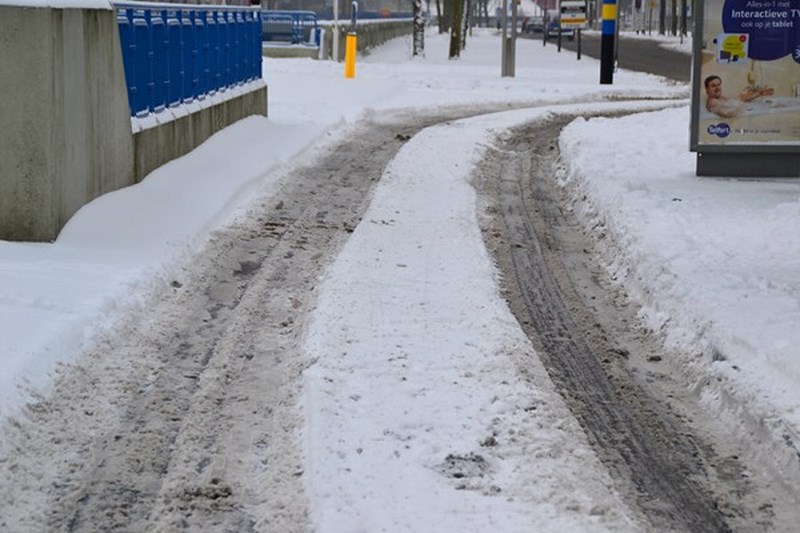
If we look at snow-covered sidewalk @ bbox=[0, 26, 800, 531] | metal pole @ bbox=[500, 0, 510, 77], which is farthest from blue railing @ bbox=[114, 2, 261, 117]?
metal pole @ bbox=[500, 0, 510, 77]

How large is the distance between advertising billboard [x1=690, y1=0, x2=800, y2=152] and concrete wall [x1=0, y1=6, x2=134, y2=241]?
20.9ft

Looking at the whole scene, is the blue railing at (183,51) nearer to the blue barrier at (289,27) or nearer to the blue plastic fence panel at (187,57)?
the blue plastic fence panel at (187,57)

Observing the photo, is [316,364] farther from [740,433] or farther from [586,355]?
[740,433]

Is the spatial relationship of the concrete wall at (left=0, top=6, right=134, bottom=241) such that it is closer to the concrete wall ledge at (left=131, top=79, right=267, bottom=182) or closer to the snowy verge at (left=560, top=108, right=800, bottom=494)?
the concrete wall ledge at (left=131, top=79, right=267, bottom=182)

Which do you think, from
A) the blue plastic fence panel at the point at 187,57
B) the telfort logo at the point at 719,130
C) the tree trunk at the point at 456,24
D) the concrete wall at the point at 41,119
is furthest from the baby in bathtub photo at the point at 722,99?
the tree trunk at the point at 456,24

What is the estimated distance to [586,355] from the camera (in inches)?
295

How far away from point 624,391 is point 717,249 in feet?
10.5

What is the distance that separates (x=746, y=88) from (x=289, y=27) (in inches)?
1274

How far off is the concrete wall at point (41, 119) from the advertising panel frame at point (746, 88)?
6.35m

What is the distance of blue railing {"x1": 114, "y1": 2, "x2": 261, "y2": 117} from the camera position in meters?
12.8

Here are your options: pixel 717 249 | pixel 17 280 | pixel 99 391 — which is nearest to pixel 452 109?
pixel 717 249

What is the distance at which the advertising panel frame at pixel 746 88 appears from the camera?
13688 millimetres

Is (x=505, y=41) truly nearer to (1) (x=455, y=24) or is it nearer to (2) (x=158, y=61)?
(1) (x=455, y=24)

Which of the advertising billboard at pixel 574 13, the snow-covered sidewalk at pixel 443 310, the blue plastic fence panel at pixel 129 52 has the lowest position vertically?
the snow-covered sidewalk at pixel 443 310
